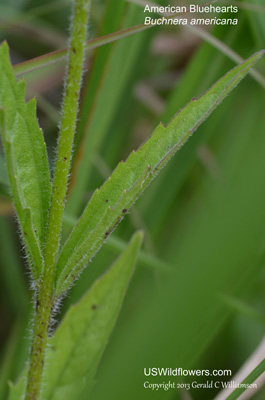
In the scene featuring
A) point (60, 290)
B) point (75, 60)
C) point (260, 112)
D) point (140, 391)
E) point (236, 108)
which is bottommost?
point (140, 391)

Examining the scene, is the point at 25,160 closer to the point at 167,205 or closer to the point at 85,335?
the point at 85,335

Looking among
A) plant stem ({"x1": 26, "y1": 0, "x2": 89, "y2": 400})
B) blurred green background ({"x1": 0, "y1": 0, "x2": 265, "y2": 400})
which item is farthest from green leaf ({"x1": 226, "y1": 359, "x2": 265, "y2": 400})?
plant stem ({"x1": 26, "y1": 0, "x2": 89, "y2": 400})

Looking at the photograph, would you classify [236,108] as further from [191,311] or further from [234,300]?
[191,311]

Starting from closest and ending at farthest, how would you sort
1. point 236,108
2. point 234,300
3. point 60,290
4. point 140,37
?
1. point 60,290
2. point 234,300
3. point 140,37
4. point 236,108

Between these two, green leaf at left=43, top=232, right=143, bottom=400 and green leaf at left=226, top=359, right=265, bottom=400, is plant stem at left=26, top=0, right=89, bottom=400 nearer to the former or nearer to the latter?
green leaf at left=43, top=232, right=143, bottom=400

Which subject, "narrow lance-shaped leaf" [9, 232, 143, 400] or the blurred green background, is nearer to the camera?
the blurred green background

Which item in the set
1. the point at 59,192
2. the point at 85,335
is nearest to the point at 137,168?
the point at 59,192

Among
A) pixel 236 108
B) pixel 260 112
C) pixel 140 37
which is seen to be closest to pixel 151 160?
pixel 140 37
